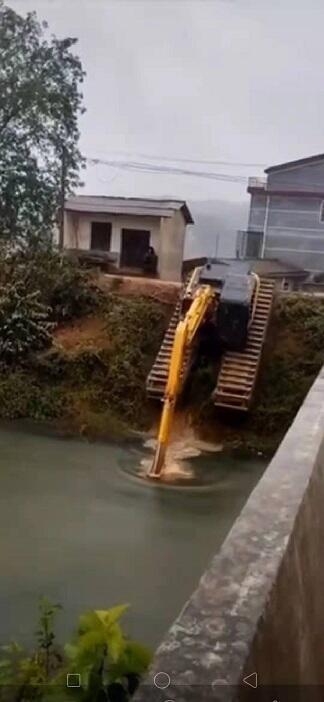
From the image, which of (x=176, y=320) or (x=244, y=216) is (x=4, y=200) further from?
(x=244, y=216)

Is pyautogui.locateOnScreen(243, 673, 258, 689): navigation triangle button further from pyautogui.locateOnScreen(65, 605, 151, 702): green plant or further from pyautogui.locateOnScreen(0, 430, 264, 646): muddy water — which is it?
pyautogui.locateOnScreen(0, 430, 264, 646): muddy water

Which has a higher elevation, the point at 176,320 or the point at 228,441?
the point at 176,320

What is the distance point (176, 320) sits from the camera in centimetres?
621

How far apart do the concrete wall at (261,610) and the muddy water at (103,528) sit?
139cm

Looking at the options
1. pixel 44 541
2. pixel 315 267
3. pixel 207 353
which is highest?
pixel 315 267

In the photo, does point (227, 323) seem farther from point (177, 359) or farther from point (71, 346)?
point (71, 346)

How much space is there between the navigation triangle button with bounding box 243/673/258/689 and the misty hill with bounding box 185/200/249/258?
23.2 ft

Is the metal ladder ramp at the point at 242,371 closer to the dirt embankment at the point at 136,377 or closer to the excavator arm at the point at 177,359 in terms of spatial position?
the dirt embankment at the point at 136,377

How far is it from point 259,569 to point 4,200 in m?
6.30

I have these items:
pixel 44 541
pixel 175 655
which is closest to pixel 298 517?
pixel 175 655

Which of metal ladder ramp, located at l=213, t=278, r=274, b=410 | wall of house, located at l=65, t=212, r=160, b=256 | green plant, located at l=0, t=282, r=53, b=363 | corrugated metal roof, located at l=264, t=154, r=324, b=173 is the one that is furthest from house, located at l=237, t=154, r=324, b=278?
green plant, located at l=0, t=282, r=53, b=363

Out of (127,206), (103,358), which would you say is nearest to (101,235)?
(127,206)

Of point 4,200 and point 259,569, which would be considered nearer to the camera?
point 259,569

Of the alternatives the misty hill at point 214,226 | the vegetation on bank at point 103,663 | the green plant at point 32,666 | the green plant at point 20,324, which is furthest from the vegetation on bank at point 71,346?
the vegetation on bank at point 103,663
